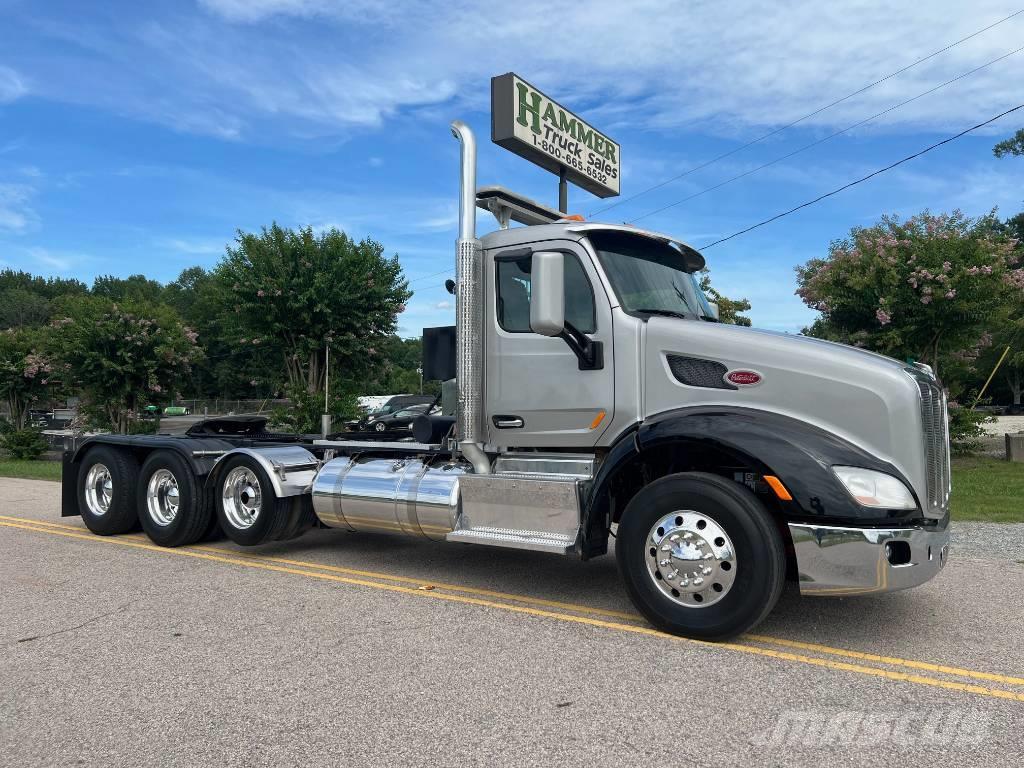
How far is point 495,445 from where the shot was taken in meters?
6.27

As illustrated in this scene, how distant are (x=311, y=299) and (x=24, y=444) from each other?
1045cm

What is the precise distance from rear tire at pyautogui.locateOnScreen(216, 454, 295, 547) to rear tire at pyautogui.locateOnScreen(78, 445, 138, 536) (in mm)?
1494

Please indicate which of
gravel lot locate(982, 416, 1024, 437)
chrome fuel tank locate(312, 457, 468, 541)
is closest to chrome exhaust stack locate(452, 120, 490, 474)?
chrome fuel tank locate(312, 457, 468, 541)

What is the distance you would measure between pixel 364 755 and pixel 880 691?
2.53 metres

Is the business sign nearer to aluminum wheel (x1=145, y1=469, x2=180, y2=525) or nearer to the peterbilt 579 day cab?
the peterbilt 579 day cab

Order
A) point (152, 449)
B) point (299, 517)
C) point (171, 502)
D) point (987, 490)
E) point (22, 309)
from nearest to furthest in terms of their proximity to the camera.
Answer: point (299, 517) → point (171, 502) → point (152, 449) → point (987, 490) → point (22, 309)

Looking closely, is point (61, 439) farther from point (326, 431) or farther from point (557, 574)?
point (557, 574)

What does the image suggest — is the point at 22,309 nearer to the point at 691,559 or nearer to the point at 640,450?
the point at 640,450

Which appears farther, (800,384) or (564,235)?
(564,235)

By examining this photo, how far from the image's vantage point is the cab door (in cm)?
567

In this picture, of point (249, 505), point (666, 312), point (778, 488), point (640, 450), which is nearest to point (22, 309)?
point (249, 505)

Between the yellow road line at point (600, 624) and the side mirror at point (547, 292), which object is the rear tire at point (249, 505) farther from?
the side mirror at point (547, 292)

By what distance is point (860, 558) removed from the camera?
4.45 m

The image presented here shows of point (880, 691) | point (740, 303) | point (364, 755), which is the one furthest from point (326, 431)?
point (740, 303)
